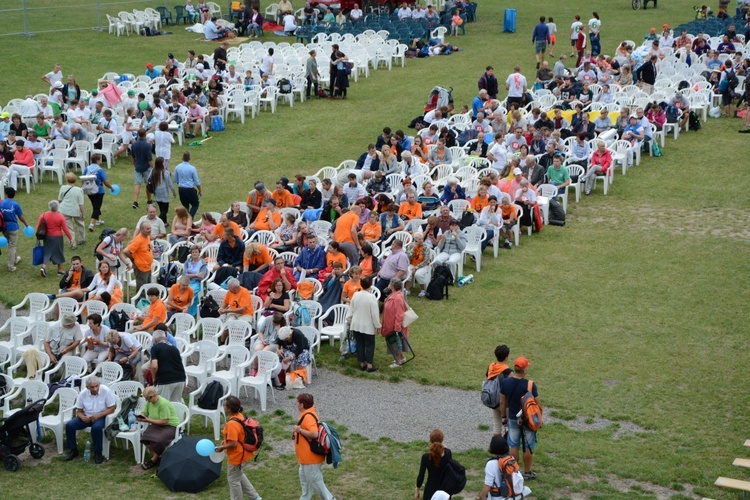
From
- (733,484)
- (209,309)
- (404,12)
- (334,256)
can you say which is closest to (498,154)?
(334,256)

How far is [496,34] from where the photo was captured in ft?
122

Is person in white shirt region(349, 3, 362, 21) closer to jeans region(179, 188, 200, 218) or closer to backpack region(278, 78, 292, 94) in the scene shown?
backpack region(278, 78, 292, 94)

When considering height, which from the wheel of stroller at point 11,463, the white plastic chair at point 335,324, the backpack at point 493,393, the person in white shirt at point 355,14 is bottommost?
the wheel of stroller at point 11,463

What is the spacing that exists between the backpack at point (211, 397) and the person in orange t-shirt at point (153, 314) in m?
2.01

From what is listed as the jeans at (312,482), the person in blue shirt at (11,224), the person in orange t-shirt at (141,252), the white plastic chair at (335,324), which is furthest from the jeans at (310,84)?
the jeans at (312,482)

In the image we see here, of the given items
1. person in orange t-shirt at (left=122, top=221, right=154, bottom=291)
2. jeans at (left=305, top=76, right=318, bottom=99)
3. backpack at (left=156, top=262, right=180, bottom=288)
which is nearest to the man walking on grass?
backpack at (left=156, top=262, right=180, bottom=288)

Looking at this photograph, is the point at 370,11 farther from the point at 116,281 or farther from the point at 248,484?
the point at 248,484

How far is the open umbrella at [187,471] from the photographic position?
11.9 meters

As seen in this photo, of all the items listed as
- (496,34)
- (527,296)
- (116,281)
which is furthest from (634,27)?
(116,281)

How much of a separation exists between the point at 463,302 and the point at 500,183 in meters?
3.88

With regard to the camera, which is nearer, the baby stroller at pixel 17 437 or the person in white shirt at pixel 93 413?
the baby stroller at pixel 17 437

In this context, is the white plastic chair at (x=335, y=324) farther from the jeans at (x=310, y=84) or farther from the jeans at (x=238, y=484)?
the jeans at (x=310, y=84)

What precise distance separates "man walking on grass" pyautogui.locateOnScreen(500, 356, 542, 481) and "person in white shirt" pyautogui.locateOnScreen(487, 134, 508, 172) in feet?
33.0

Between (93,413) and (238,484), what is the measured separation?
94.7 inches
